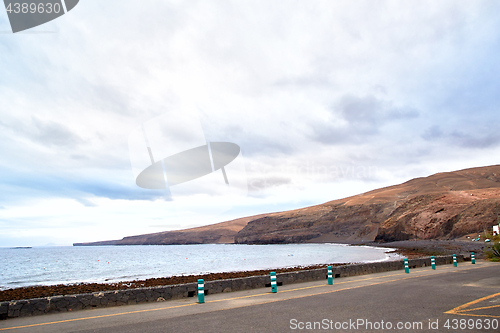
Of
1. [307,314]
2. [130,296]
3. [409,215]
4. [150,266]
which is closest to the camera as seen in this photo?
[307,314]

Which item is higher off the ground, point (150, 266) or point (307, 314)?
point (307, 314)

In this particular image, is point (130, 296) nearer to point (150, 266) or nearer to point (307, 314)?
point (307, 314)

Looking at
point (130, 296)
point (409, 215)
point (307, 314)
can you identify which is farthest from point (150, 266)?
point (409, 215)

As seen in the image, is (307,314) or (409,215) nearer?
(307,314)

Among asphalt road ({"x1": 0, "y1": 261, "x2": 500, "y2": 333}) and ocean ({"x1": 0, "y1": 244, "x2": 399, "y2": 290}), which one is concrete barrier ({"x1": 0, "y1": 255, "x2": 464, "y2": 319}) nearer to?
asphalt road ({"x1": 0, "y1": 261, "x2": 500, "y2": 333})

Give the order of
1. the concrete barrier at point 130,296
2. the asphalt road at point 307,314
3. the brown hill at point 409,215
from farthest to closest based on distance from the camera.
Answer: the brown hill at point 409,215 < the concrete barrier at point 130,296 < the asphalt road at point 307,314

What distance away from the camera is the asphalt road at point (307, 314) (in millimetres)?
7406

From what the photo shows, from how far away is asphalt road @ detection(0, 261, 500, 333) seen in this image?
7406mm

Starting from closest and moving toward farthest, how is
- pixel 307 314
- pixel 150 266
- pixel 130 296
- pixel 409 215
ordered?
pixel 307 314, pixel 130 296, pixel 150 266, pixel 409 215

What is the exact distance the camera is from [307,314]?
8781 mm

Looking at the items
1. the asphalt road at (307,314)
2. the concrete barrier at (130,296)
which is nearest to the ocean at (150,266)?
the concrete barrier at (130,296)

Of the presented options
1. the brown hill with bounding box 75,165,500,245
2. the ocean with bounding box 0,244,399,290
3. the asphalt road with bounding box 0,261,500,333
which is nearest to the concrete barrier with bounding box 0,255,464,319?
the asphalt road with bounding box 0,261,500,333

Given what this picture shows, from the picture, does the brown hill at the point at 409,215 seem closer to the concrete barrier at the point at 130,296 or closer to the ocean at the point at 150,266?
the ocean at the point at 150,266

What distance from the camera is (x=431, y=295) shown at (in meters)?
11.1
